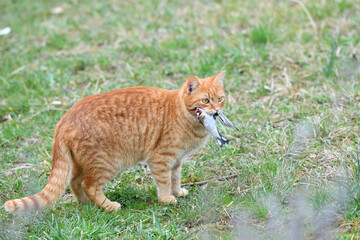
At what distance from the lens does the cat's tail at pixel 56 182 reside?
3.35 metres

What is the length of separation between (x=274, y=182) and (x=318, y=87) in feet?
7.17

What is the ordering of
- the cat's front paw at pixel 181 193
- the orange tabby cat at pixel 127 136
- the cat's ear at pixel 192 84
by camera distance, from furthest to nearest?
the cat's front paw at pixel 181 193, the cat's ear at pixel 192 84, the orange tabby cat at pixel 127 136

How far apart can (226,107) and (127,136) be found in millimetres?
1866

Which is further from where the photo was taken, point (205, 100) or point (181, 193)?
point (181, 193)

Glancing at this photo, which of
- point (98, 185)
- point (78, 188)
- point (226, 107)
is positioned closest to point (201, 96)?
point (98, 185)

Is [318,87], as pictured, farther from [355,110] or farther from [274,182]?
[274,182]

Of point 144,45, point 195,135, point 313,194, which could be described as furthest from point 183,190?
point 144,45

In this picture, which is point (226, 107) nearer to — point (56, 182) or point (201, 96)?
point (201, 96)

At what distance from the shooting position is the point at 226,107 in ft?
17.3

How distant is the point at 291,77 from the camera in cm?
566

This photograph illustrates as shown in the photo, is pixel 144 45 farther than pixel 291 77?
Yes

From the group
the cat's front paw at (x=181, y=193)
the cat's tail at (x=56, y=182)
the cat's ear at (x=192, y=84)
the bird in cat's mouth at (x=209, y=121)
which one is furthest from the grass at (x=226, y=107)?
the cat's ear at (x=192, y=84)

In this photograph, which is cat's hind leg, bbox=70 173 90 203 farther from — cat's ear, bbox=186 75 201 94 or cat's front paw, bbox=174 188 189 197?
cat's ear, bbox=186 75 201 94

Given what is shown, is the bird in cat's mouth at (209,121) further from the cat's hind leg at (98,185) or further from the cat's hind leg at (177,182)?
the cat's hind leg at (98,185)
